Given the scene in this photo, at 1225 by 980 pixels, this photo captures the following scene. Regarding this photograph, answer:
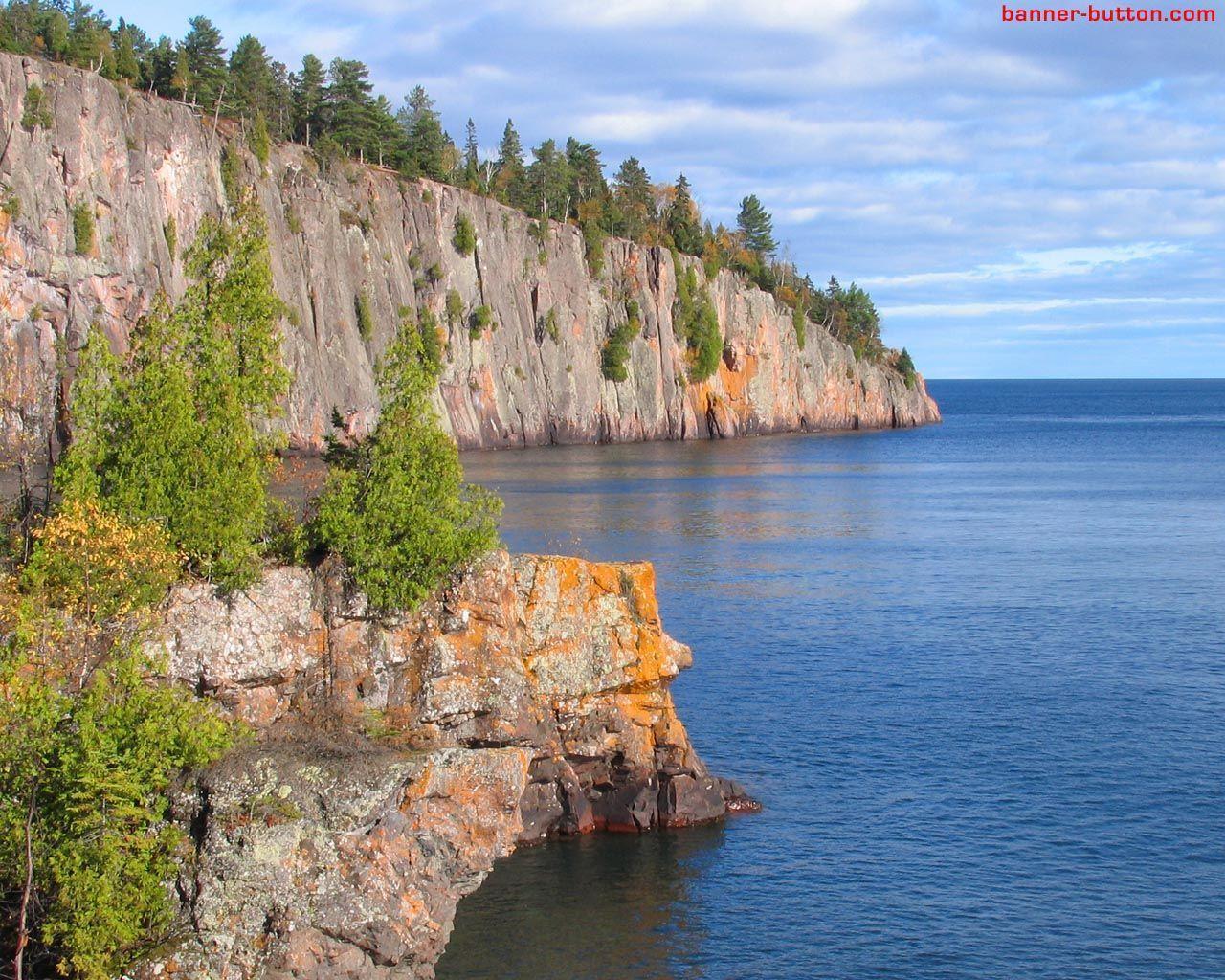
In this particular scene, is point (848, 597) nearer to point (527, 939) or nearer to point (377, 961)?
point (527, 939)

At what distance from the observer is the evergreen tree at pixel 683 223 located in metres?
155

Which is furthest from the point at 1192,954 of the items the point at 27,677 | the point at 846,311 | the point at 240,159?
the point at 846,311

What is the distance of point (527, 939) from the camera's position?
25453mm

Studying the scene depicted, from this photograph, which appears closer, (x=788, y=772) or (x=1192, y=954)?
(x=1192, y=954)

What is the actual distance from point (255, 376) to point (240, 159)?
7612cm

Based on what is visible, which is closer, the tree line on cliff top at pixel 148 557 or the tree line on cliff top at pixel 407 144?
the tree line on cliff top at pixel 148 557

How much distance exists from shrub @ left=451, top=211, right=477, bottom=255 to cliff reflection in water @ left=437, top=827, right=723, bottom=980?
317 ft

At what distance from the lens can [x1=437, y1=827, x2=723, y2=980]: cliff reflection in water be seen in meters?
24.4

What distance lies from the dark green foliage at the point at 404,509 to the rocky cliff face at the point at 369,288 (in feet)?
90.5

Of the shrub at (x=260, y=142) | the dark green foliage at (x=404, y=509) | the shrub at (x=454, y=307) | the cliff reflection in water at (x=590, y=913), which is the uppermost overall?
the shrub at (x=260, y=142)

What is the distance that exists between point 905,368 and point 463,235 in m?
90.5

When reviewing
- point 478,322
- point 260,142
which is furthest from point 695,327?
point 260,142

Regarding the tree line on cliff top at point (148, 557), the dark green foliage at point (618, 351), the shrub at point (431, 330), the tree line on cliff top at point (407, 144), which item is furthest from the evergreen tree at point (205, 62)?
the tree line on cliff top at point (148, 557)

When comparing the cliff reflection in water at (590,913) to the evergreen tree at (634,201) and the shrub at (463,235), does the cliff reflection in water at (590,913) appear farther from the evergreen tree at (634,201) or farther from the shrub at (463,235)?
the evergreen tree at (634,201)
